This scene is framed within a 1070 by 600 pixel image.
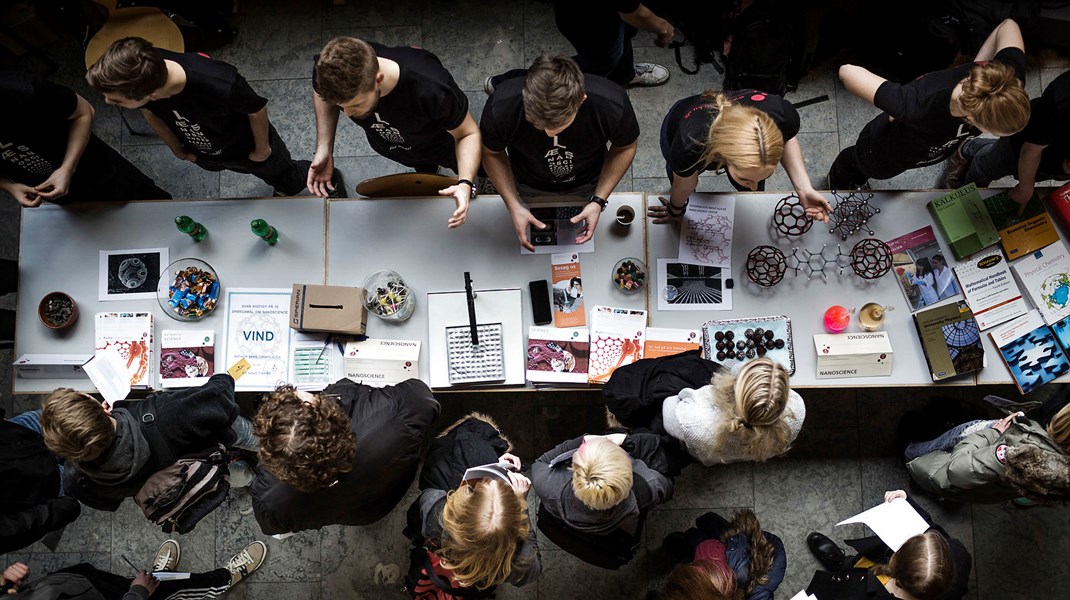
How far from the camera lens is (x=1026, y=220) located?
2.58 m

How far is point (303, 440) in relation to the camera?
74.1 inches

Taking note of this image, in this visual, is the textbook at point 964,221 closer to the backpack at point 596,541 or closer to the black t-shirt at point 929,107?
the black t-shirt at point 929,107

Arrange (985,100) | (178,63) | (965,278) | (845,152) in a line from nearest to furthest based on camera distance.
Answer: (985,100), (178,63), (965,278), (845,152)

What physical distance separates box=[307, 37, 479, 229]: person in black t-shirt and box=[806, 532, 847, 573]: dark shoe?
2.37m

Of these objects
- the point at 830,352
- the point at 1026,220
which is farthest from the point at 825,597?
the point at 1026,220

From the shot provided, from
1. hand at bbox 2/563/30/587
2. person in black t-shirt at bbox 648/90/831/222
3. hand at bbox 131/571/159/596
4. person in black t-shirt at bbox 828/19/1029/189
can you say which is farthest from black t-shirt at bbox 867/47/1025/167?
hand at bbox 2/563/30/587

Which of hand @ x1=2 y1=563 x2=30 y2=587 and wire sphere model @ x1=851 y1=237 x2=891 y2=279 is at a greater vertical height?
wire sphere model @ x1=851 y1=237 x2=891 y2=279

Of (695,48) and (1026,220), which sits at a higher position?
(695,48)

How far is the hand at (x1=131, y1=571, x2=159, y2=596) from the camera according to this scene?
9.33 feet

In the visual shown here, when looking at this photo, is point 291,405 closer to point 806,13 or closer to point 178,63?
point 178,63

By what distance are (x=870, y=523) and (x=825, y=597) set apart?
41 cm

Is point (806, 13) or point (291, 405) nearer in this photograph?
point (291, 405)

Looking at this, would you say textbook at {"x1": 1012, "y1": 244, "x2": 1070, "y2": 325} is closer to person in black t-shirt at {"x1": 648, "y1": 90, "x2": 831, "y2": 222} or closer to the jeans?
the jeans

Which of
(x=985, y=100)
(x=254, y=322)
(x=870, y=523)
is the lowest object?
(x=870, y=523)
